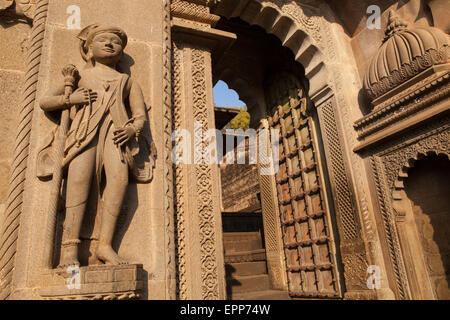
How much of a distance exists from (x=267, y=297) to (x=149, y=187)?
3.19 m

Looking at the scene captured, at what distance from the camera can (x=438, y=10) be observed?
4.36 metres

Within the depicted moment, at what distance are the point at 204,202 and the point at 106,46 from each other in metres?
1.81

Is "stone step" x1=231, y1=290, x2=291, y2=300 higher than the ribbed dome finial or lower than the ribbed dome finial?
lower

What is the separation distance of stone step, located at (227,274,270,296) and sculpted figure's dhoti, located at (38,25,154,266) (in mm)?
2959

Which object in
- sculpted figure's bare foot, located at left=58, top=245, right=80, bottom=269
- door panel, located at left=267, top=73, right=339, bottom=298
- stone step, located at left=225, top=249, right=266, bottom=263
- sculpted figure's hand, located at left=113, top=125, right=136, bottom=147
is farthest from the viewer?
stone step, located at left=225, top=249, right=266, bottom=263

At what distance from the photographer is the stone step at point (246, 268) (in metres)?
5.76

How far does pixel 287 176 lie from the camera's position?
653 cm

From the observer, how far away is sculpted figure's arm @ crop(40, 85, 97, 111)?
2.80 meters

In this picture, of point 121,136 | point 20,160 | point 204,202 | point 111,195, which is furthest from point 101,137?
point 204,202

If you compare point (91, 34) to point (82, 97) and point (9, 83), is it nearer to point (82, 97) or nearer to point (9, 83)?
point (82, 97)

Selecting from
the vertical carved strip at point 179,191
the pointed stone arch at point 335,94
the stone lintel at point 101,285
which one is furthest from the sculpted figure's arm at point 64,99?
the pointed stone arch at point 335,94

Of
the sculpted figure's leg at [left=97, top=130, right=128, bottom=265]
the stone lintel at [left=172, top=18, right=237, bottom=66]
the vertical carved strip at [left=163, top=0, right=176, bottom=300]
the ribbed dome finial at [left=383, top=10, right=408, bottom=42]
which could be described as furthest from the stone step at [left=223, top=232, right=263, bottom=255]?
the ribbed dome finial at [left=383, top=10, right=408, bottom=42]

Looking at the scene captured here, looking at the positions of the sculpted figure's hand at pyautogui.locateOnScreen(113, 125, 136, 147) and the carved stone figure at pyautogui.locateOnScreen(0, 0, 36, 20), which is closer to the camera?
the sculpted figure's hand at pyautogui.locateOnScreen(113, 125, 136, 147)

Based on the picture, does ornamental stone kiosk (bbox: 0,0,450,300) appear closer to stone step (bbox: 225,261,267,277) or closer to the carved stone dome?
the carved stone dome
